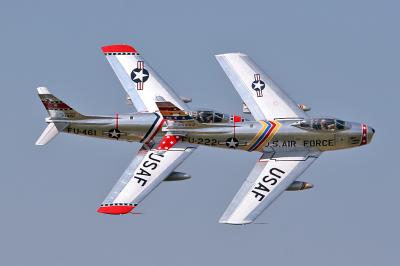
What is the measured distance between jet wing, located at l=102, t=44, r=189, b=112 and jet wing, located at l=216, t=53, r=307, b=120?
3.73 m

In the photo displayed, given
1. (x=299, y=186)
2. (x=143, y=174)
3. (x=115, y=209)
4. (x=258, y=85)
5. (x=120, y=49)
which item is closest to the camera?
(x=115, y=209)

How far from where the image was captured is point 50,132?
85.6 meters

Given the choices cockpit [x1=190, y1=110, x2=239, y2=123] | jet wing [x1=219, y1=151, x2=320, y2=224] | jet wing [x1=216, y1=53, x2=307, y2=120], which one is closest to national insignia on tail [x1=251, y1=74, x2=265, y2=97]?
jet wing [x1=216, y1=53, x2=307, y2=120]

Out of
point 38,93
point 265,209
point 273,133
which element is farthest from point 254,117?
point 38,93

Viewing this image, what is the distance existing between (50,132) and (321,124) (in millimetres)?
16315

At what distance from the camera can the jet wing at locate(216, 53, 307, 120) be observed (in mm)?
86188

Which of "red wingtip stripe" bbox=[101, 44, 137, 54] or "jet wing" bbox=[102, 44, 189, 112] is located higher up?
"red wingtip stripe" bbox=[101, 44, 137, 54]

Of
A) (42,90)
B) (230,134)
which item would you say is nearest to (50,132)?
(42,90)

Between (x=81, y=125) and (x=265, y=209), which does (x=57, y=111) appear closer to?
(x=81, y=125)

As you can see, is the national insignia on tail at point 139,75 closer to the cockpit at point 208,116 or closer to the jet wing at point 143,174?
the cockpit at point 208,116

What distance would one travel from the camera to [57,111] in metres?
85.9

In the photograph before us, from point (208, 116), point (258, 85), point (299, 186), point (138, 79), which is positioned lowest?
point (299, 186)

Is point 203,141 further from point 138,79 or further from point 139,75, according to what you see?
point 139,75

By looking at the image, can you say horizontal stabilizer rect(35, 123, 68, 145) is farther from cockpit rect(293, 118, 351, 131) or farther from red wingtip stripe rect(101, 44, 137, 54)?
cockpit rect(293, 118, 351, 131)
